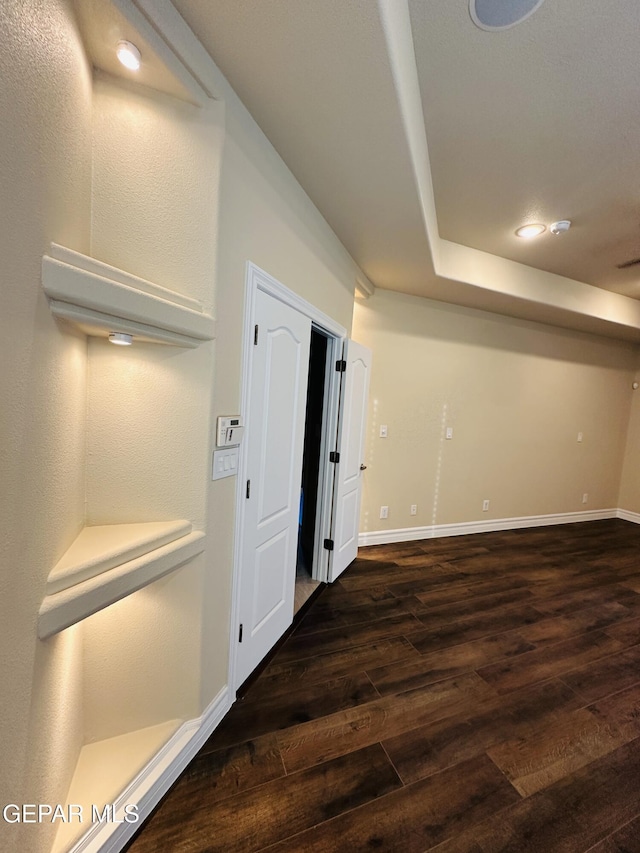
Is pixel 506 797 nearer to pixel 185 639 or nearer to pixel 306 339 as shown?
pixel 185 639

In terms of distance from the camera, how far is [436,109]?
1.54 metres

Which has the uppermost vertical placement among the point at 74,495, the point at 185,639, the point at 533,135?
the point at 533,135

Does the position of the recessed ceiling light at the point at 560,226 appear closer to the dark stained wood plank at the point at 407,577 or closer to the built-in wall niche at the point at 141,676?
the dark stained wood plank at the point at 407,577

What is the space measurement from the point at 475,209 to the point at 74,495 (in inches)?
112

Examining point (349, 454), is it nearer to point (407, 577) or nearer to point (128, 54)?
point (407, 577)

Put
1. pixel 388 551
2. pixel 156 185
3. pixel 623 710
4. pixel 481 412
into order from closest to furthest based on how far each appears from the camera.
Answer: pixel 156 185, pixel 623 710, pixel 388 551, pixel 481 412

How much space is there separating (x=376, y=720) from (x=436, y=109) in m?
2.90

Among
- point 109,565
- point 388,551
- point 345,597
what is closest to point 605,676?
point 345,597

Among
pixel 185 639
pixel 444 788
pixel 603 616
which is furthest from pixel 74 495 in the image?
pixel 603 616

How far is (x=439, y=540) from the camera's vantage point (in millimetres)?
3824

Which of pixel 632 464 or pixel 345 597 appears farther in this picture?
pixel 632 464

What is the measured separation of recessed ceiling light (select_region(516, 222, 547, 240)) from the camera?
2.48 m

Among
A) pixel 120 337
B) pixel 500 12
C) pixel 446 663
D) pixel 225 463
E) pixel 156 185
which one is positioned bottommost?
pixel 446 663

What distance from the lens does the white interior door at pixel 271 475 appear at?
1.61 meters
